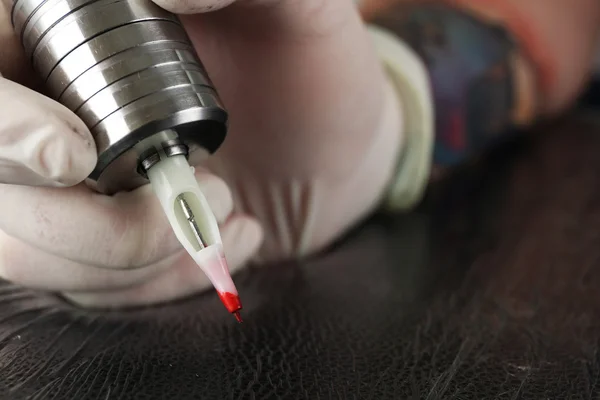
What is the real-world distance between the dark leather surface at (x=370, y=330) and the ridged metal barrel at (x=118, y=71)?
0.10 m

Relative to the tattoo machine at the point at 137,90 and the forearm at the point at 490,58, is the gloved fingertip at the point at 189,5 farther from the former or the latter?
the forearm at the point at 490,58

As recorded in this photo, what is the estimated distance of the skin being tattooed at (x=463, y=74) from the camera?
0.53 metres

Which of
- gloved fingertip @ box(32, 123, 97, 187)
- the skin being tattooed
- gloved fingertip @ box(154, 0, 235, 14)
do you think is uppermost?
gloved fingertip @ box(154, 0, 235, 14)

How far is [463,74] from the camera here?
0.53 metres

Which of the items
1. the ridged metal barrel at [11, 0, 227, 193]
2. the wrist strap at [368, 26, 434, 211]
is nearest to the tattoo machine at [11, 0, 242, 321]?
the ridged metal barrel at [11, 0, 227, 193]

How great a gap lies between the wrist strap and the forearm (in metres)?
0.02

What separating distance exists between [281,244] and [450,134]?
0.19m

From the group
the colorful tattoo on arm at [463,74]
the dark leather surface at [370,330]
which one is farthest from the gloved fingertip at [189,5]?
the colorful tattoo on arm at [463,74]

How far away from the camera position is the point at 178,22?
282 mm

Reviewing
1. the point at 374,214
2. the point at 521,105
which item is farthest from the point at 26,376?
the point at 521,105

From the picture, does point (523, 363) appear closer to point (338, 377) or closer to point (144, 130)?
point (338, 377)

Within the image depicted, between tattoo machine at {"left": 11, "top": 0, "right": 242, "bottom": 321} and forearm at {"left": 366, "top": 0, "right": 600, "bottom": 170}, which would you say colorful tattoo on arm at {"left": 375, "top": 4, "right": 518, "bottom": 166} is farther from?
tattoo machine at {"left": 11, "top": 0, "right": 242, "bottom": 321}

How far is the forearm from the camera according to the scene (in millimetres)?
532

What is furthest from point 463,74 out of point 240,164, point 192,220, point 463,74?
point 192,220
